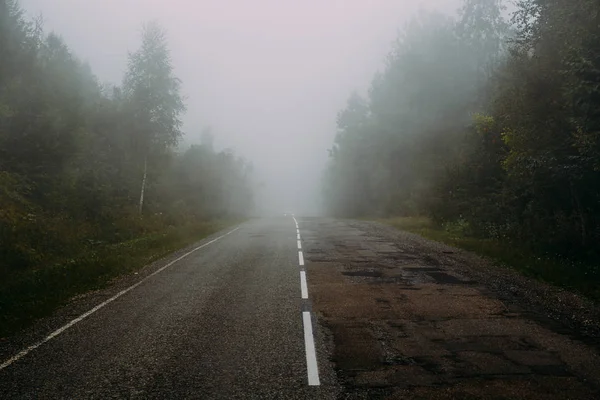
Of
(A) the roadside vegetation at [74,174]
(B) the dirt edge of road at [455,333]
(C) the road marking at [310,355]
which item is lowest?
(B) the dirt edge of road at [455,333]

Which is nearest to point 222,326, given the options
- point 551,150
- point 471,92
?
point 551,150

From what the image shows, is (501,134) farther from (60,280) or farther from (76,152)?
(76,152)

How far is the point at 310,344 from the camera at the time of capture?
6.52m

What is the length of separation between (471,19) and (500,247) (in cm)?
A: 2842

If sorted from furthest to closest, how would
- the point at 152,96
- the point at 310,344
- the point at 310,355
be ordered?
the point at 152,96 < the point at 310,344 < the point at 310,355

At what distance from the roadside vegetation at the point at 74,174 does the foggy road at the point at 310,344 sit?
2.24m

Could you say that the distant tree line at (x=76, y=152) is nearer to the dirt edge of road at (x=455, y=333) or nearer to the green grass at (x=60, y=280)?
the green grass at (x=60, y=280)

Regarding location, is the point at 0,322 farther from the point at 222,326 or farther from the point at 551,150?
the point at 551,150

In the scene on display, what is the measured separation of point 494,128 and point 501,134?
1.34m

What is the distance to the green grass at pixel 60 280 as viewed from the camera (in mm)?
8672

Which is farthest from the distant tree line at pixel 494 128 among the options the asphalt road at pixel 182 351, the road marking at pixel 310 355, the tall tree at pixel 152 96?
the tall tree at pixel 152 96

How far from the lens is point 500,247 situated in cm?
1523

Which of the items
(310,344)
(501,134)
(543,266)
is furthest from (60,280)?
(501,134)

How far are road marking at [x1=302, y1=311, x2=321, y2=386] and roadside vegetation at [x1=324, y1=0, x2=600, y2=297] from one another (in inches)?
247
